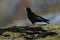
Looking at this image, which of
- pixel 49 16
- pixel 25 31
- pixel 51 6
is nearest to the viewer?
pixel 25 31

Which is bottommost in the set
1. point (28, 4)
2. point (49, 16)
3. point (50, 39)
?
point (50, 39)

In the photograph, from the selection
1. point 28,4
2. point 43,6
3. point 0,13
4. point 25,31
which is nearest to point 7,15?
point 0,13

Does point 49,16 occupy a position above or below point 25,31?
above

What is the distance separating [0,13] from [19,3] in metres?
0.42

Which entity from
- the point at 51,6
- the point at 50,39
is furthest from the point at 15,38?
the point at 51,6

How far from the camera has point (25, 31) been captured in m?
1.66

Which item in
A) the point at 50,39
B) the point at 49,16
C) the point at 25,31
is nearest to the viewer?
the point at 50,39

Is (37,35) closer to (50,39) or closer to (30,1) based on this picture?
(50,39)

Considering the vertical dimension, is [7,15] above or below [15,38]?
above

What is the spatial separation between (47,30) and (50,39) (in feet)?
0.64

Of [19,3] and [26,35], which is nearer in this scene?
[26,35]

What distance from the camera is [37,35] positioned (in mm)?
1564

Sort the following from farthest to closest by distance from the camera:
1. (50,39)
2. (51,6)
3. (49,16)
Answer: (51,6) → (49,16) → (50,39)

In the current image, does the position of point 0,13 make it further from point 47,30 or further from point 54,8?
point 47,30
